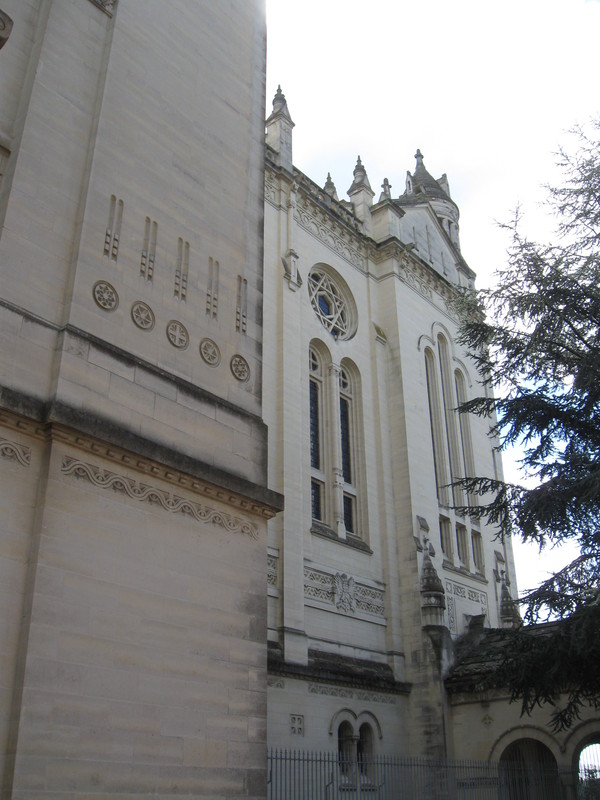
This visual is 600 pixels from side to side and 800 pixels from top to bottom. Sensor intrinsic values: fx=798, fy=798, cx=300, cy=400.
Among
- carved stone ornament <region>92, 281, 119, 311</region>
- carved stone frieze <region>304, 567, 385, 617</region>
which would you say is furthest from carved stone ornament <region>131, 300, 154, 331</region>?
carved stone frieze <region>304, 567, 385, 617</region>

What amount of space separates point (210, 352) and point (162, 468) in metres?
2.39

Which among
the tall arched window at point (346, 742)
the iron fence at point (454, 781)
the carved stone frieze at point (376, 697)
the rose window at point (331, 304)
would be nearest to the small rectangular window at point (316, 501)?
the carved stone frieze at point (376, 697)

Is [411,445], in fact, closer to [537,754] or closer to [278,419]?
[278,419]

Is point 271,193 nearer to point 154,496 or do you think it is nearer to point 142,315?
point 142,315

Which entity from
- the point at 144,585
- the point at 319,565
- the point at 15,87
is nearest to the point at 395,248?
the point at 319,565

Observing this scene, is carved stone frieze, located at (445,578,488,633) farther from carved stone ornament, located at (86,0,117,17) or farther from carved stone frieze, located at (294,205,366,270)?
→ carved stone ornament, located at (86,0,117,17)

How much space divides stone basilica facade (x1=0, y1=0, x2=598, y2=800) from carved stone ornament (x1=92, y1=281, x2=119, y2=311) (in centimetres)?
3

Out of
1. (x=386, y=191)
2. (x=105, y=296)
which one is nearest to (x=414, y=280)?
(x=386, y=191)

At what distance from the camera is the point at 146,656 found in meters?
9.24

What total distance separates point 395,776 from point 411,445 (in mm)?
9179

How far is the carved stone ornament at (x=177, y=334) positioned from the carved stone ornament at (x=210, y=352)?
30 cm

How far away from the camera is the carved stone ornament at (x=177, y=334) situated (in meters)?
11.4

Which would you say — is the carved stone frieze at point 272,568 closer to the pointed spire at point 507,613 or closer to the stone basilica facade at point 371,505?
the stone basilica facade at point 371,505

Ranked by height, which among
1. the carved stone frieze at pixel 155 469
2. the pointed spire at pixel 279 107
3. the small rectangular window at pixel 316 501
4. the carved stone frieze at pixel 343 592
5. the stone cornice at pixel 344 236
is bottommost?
the carved stone frieze at pixel 155 469
